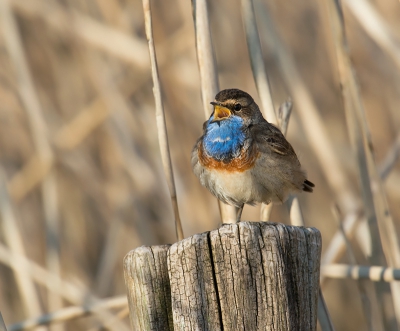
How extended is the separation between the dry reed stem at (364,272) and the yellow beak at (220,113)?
3.27 feet

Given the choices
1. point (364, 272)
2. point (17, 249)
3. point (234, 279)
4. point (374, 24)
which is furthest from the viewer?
point (17, 249)

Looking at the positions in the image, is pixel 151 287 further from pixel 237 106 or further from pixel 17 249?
pixel 17 249

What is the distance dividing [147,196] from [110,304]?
1630 millimetres

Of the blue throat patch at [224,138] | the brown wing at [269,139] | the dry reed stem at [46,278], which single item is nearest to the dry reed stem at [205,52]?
the blue throat patch at [224,138]

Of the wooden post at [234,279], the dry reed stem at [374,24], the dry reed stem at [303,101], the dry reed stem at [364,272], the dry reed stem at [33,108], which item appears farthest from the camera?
the dry reed stem at [33,108]

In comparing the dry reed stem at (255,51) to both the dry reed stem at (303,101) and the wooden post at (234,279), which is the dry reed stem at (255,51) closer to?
the dry reed stem at (303,101)

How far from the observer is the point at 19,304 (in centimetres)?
542

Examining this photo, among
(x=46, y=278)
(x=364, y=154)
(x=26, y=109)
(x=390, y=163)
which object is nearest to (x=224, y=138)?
(x=364, y=154)

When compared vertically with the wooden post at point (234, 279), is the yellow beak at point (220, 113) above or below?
above

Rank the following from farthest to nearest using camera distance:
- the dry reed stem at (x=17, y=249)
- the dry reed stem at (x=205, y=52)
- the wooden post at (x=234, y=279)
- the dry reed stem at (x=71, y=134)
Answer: the dry reed stem at (x=71, y=134), the dry reed stem at (x=17, y=249), the dry reed stem at (x=205, y=52), the wooden post at (x=234, y=279)

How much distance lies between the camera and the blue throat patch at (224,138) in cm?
318

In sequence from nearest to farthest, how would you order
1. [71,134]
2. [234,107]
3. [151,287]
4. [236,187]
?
[151,287] < [236,187] < [234,107] < [71,134]

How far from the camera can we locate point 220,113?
3.18 meters

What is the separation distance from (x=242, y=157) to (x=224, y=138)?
144 mm
